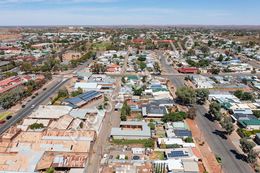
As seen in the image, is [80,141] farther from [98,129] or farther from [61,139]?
[98,129]

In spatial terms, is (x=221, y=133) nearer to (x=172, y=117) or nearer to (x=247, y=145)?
(x=172, y=117)

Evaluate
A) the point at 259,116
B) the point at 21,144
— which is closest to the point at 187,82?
the point at 259,116

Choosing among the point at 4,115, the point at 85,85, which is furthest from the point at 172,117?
the point at 4,115

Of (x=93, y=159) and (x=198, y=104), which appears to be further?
(x=198, y=104)

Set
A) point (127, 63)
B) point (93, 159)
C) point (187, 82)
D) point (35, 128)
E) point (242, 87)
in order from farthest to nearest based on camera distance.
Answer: point (127, 63)
point (187, 82)
point (242, 87)
point (35, 128)
point (93, 159)

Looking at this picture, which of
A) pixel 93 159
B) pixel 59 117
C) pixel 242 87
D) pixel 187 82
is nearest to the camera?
pixel 93 159
